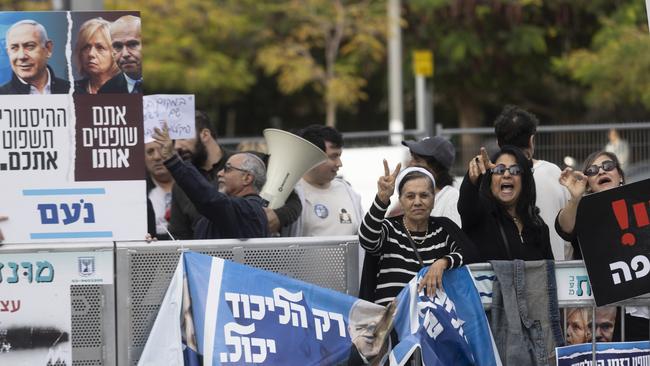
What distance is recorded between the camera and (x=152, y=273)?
618 cm

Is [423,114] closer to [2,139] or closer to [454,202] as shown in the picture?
[454,202]

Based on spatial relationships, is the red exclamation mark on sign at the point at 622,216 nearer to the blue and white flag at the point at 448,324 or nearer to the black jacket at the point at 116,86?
the blue and white flag at the point at 448,324

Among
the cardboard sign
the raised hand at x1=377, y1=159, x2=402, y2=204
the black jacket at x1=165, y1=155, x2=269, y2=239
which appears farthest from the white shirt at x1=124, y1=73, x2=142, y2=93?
the cardboard sign

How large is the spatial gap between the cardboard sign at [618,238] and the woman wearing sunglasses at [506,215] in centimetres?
27

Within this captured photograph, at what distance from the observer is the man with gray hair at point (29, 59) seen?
245 inches

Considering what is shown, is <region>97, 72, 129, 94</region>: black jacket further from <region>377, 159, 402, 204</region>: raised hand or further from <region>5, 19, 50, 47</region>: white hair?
<region>377, 159, 402, 204</region>: raised hand

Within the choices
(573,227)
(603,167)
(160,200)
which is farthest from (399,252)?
(160,200)

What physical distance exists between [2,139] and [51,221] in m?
0.49

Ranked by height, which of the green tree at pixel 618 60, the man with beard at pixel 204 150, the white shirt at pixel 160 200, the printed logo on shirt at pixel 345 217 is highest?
the green tree at pixel 618 60

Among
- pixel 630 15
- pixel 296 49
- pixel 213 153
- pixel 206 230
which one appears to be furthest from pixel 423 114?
pixel 206 230

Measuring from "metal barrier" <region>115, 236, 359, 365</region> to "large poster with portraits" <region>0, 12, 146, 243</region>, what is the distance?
0.47 feet

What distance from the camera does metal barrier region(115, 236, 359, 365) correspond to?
615 centimetres

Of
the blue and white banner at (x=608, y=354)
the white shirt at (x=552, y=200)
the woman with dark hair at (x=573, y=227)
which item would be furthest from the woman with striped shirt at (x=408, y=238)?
the white shirt at (x=552, y=200)

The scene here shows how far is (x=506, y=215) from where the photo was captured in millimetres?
6621
